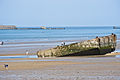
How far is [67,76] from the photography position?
1019 cm

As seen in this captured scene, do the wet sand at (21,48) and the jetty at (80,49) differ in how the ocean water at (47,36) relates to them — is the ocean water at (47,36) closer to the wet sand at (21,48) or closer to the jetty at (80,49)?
the wet sand at (21,48)

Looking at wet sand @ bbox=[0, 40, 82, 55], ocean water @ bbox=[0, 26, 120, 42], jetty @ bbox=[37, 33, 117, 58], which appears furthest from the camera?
ocean water @ bbox=[0, 26, 120, 42]

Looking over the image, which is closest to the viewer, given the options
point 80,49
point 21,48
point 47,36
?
point 80,49

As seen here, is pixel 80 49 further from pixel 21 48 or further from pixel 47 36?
pixel 47 36

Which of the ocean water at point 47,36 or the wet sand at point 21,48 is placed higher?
the ocean water at point 47,36

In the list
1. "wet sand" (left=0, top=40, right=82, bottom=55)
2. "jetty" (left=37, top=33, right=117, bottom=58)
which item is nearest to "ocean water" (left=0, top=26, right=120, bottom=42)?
"wet sand" (left=0, top=40, right=82, bottom=55)

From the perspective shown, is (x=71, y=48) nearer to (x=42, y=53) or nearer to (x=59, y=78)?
(x=42, y=53)

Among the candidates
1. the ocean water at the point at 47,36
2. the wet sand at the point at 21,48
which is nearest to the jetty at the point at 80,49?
the wet sand at the point at 21,48

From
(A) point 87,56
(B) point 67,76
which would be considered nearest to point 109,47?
(A) point 87,56

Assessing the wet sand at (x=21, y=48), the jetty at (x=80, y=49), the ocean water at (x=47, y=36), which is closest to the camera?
the jetty at (x=80, y=49)

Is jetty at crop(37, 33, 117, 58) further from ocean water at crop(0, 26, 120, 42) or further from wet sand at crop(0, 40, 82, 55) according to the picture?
ocean water at crop(0, 26, 120, 42)

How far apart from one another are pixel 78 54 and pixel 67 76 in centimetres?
814

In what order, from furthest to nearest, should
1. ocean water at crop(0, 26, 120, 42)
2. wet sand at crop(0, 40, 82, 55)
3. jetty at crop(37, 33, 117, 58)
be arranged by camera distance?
1. ocean water at crop(0, 26, 120, 42)
2. wet sand at crop(0, 40, 82, 55)
3. jetty at crop(37, 33, 117, 58)

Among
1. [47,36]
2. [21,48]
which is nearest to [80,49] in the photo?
[21,48]
